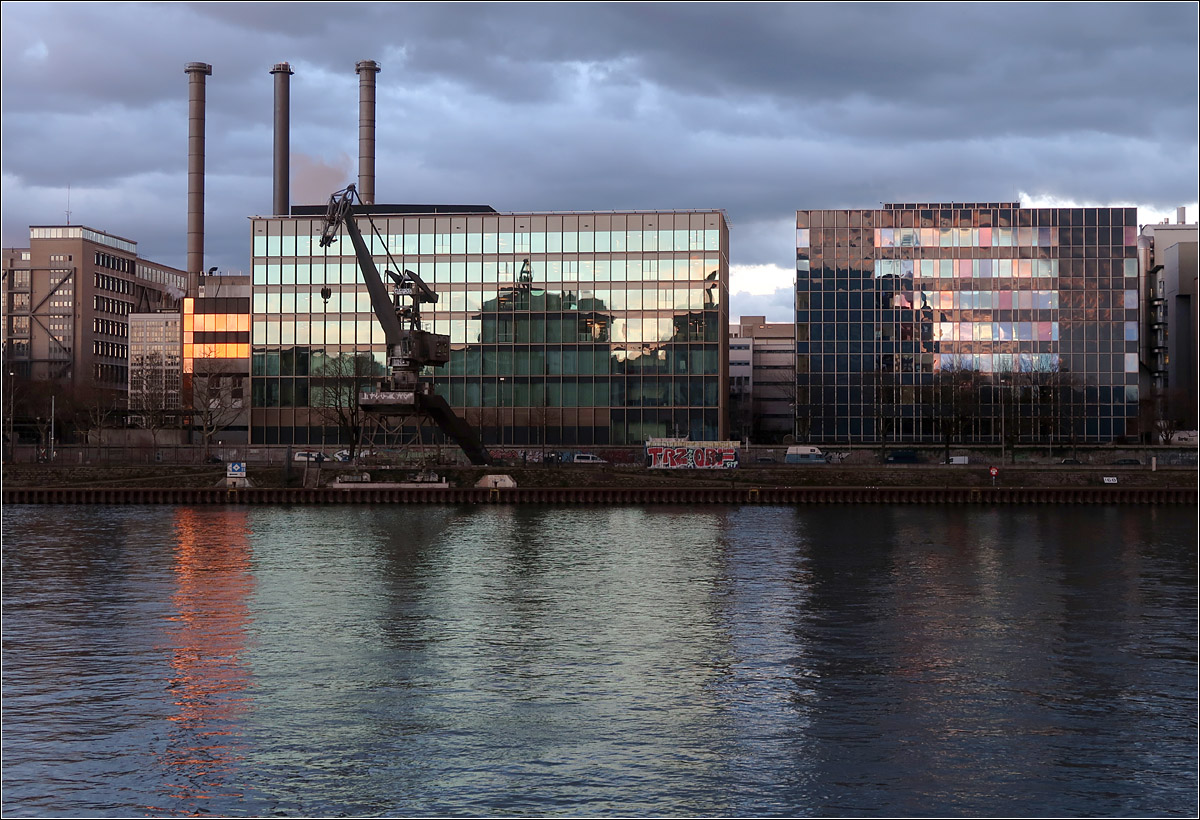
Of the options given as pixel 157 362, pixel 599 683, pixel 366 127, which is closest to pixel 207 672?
pixel 599 683

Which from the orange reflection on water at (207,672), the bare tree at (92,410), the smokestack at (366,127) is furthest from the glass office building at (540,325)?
the orange reflection on water at (207,672)

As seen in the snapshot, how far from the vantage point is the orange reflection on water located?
86.1ft

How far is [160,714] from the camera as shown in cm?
3080

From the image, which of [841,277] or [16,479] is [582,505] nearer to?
[16,479]

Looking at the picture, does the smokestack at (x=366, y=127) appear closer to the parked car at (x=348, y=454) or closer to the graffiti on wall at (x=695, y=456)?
the parked car at (x=348, y=454)

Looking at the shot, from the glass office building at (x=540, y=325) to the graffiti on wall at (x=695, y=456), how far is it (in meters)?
22.1

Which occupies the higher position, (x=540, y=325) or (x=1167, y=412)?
(x=540, y=325)

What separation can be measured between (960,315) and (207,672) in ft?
427

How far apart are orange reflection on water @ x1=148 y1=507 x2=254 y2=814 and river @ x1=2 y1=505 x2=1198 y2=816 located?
0.38 feet

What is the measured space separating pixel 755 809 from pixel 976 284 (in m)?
136

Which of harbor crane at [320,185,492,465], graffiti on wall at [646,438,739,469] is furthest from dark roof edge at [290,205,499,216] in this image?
graffiti on wall at [646,438,739,469]

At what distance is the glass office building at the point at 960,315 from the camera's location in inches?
5881

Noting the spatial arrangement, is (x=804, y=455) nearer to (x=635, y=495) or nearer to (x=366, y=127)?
(x=635, y=495)

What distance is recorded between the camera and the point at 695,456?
11581cm
